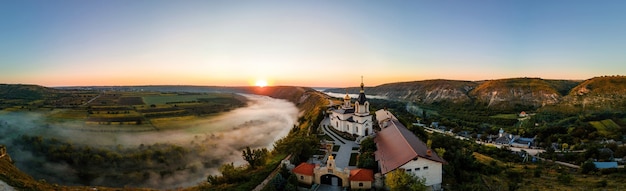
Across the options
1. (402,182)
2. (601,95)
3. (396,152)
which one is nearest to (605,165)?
(396,152)

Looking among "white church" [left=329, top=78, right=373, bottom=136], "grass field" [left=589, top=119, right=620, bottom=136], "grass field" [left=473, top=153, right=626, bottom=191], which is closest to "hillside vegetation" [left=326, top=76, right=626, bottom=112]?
"grass field" [left=589, top=119, right=620, bottom=136]

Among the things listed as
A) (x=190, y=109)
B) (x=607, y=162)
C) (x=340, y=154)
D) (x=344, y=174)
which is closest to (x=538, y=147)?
(x=607, y=162)

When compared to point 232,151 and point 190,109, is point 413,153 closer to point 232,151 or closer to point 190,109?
point 232,151


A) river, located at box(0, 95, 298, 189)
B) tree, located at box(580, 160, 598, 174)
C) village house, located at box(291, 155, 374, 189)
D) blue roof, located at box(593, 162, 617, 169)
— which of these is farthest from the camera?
blue roof, located at box(593, 162, 617, 169)

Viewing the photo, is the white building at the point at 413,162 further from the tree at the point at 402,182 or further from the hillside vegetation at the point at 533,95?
the hillside vegetation at the point at 533,95

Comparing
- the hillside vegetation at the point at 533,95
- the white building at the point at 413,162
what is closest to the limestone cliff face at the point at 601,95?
the hillside vegetation at the point at 533,95

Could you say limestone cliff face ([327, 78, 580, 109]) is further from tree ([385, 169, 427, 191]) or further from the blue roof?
tree ([385, 169, 427, 191])

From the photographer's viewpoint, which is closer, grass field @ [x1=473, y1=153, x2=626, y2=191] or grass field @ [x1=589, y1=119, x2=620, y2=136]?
A: grass field @ [x1=473, y1=153, x2=626, y2=191]
